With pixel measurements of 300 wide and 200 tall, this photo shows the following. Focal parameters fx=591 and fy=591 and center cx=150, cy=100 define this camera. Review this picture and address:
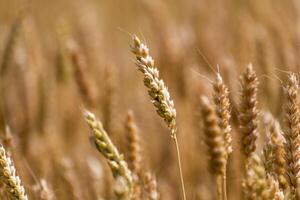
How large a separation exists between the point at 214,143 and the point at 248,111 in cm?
9

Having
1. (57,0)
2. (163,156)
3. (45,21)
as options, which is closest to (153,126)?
(163,156)

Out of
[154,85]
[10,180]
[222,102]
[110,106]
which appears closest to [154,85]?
[154,85]

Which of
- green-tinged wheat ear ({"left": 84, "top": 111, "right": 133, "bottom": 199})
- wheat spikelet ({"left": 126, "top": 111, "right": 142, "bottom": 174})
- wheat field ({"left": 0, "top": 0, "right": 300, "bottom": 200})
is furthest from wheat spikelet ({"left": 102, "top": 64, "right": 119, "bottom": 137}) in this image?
green-tinged wheat ear ({"left": 84, "top": 111, "right": 133, "bottom": 199})

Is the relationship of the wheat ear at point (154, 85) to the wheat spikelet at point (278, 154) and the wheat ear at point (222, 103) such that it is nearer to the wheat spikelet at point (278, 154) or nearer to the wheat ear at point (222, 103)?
the wheat ear at point (222, 103)

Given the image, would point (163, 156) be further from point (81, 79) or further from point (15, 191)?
point (15, 191)

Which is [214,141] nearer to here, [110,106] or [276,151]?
[276,151]

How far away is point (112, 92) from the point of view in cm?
160

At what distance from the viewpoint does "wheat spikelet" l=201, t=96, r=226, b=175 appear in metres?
1.00

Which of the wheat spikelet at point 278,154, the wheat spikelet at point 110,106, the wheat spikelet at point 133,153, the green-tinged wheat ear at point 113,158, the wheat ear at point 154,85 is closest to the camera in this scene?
the green-tinged wheat ear at point 113,158

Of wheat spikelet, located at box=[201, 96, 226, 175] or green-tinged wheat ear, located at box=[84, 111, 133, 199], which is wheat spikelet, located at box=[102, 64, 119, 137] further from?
green-tinged wheat ear, located at box=[84, 111, 133, 199]

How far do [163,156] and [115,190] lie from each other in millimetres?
1348

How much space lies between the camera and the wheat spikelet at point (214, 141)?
997 mm

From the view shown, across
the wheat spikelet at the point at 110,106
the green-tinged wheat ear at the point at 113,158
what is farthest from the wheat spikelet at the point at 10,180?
the wheat spikelet at the point at 110,106

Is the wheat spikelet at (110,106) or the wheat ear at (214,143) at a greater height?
the wheat spikelet at (110,106)
